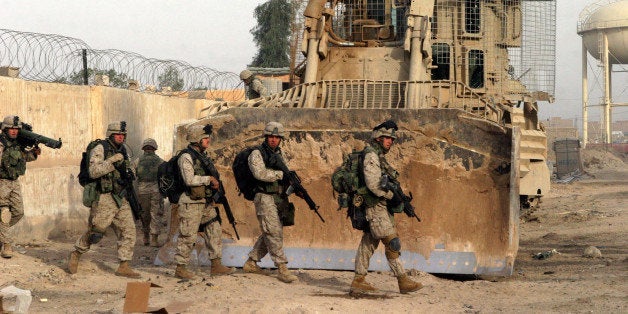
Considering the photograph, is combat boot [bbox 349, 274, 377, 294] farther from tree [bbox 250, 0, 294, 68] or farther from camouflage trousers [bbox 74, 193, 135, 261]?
tree [bbox 250, 0, 294, 68]

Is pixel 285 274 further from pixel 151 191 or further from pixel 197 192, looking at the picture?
pixel 151 191

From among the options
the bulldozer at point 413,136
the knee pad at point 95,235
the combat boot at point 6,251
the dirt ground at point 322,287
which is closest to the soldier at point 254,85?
the bulldozer at point 413,136

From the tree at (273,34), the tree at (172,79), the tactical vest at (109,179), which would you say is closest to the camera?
the tactical vest at (109,179)

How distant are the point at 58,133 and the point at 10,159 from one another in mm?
3283

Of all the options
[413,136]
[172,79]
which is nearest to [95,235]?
[413,136]

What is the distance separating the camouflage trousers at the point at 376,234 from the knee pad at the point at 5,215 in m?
4.49

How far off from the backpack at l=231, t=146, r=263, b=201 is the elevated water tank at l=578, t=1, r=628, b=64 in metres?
51.7

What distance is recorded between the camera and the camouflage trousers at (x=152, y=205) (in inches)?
513

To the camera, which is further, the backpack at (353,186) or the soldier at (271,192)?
the soldier at (271,192)

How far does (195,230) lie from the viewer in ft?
31.7

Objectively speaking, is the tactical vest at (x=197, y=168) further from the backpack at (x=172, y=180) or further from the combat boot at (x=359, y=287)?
the combat boot at (x=359, y=287)

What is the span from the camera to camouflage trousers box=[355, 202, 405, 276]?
340 inches

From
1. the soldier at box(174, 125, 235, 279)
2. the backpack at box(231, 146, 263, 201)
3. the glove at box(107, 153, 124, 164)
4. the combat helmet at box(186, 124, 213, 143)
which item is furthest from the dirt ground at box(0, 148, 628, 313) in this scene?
the combat helmet at box(186, 124, 213, 143)

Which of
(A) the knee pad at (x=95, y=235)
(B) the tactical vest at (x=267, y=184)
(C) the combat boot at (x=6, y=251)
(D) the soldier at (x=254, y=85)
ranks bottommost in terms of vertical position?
(C) the combat boot at (x=6, y=251)
